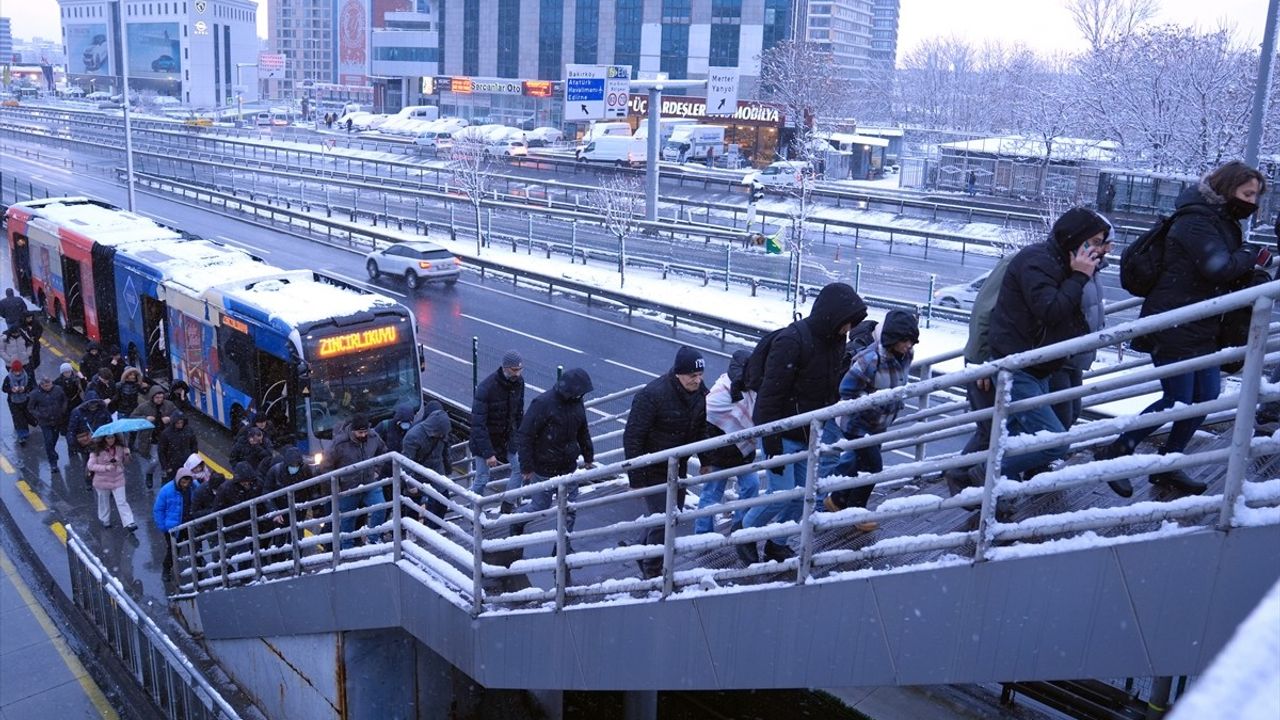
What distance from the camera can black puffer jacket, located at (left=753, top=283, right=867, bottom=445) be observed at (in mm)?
5707

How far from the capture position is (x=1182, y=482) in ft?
15.9

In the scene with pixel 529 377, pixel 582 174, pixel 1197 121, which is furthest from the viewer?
pixel 582 174

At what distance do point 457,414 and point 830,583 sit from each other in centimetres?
1236

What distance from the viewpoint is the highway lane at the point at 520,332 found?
22.0 meters

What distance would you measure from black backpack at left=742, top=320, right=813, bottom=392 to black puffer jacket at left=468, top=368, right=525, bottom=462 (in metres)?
3.53

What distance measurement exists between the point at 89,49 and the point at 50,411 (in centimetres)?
16919

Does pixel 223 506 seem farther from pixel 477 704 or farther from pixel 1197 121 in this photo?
pixel 1197 121

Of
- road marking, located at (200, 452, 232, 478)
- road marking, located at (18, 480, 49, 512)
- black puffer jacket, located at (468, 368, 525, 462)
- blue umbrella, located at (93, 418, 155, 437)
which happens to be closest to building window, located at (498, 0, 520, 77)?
road marking, located at (200, 452, 232, 478)

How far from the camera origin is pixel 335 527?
8102 mm

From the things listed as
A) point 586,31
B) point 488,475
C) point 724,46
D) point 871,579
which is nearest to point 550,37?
point 586,31

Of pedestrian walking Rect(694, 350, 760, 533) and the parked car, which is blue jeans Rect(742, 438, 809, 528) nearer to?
pedestrian walking Rect(694, 350, 760, 533)

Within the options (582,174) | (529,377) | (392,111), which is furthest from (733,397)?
(392,111)

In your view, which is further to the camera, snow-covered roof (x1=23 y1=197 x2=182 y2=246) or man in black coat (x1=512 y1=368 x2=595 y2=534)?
snow-covered roof (x1=23 y1=197 x2=182 y2=246)

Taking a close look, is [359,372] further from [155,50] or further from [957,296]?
[155,50]
